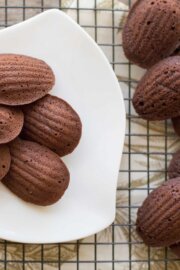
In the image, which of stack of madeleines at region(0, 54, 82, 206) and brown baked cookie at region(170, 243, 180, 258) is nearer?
stack of madeleines at region(0, 54, 82, 206)

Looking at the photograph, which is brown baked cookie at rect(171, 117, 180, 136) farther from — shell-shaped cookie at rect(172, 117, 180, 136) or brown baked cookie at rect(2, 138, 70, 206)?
brown baked cookie at rect(2, 138, 70, 206)

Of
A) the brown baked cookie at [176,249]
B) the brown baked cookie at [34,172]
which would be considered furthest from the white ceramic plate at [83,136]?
the brown baked cookie at [176,249]

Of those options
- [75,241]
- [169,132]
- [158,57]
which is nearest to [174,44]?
[158,57]

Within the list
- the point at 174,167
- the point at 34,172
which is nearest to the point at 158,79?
the point at 174,167

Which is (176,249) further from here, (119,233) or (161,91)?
(161,91)

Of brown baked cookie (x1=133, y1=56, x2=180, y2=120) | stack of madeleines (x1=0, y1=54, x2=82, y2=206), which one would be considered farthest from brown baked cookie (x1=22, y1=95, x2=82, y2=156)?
brown baked cookie (x1=133, y1=56, x2=180, y2=120)

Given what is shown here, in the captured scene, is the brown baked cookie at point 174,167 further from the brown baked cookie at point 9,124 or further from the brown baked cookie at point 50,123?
the brown baked cookie at point 9,124
